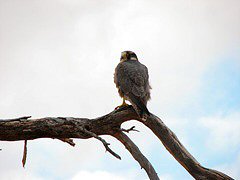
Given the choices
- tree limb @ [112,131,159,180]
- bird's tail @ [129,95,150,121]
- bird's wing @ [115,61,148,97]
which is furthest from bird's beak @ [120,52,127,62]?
tree limb @ [112,131,159,180]

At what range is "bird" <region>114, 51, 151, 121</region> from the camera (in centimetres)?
679

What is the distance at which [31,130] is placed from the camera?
21.1 ft

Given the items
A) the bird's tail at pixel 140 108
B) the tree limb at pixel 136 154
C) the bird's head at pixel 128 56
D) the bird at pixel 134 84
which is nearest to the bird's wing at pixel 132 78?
the bird at pixel 134 84

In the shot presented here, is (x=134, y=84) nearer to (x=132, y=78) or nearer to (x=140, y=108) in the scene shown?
(x=132, y=78)

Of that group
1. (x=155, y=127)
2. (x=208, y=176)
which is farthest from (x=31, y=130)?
(x=208, y=176)

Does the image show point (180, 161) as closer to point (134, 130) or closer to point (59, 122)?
point (134, 130)

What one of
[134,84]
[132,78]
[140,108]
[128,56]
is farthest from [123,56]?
[140,108]

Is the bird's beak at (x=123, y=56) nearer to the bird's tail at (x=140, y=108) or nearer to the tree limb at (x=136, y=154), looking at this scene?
the bird's tail at (x=140, y=108)

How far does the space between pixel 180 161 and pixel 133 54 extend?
3.18m

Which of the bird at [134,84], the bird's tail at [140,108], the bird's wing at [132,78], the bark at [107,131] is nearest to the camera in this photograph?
the bark at [107,131]

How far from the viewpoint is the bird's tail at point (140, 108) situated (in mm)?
6599

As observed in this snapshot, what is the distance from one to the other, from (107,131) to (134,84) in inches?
46.1

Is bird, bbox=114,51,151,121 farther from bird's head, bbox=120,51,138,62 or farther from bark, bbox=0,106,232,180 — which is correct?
bird's head, bbox=120,51,138,62

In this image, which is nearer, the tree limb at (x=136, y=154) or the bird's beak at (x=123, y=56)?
the tree limb at (x=136, y=154)
